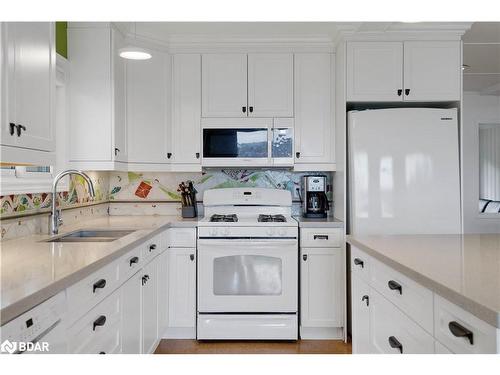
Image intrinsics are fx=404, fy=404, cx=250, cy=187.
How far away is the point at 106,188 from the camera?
3502 millimetres

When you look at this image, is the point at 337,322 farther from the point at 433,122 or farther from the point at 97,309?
the point at 97,309

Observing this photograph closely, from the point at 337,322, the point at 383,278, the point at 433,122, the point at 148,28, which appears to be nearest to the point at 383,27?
the point at 433,122

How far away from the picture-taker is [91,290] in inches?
60.9

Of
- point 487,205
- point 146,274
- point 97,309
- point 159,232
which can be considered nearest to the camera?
point 97,309

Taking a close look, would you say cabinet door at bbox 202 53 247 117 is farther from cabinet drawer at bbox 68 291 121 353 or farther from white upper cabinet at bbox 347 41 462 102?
cabinet drawer at bbox 68 291 121 353

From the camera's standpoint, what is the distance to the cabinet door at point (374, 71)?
118 inches

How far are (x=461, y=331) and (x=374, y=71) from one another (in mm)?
2315

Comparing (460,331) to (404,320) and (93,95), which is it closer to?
(404,320)

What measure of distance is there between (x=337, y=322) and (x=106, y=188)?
86.4 inches

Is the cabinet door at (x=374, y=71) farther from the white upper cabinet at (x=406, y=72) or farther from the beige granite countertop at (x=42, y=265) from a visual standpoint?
the beige granite countertop at (x=42, y=265)

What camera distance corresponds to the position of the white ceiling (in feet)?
10.0

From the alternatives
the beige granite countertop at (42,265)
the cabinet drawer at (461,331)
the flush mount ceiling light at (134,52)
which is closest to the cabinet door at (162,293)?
the beige granite countertop at (42,265)

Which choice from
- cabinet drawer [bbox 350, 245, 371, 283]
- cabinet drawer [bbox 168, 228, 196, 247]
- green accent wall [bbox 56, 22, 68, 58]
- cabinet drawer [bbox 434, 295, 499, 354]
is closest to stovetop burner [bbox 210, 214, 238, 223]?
cabinet drawer [bbox 168, 228, 196, 247]

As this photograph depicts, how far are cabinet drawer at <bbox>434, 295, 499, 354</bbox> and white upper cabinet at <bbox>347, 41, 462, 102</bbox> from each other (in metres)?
2.07
